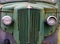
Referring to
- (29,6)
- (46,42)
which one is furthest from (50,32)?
(29,6)

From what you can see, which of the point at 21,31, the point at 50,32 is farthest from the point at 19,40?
the point at 50,32

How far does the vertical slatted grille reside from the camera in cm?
847

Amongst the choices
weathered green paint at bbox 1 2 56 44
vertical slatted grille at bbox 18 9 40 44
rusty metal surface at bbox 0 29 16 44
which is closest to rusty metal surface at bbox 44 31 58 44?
weathered green paint at bbox 1 2 56 44

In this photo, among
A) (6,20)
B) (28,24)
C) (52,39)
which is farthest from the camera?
(52,39)

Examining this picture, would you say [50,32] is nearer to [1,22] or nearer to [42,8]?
[42,8]

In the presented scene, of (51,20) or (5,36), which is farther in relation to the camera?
(5,36)

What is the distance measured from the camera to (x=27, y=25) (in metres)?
8.52

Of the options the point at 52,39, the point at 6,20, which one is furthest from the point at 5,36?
the point at 52,39

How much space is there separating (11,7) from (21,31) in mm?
624

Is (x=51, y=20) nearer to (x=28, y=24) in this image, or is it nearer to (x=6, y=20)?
(x=28, y=24)

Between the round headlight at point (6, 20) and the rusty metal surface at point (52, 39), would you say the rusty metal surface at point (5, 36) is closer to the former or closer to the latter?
the round headlight at point (6, 20)

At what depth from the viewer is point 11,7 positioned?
28.8ft

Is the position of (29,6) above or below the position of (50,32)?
above

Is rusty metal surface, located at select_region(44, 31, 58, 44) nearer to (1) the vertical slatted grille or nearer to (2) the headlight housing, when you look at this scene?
(1) the vertical slatted grille
